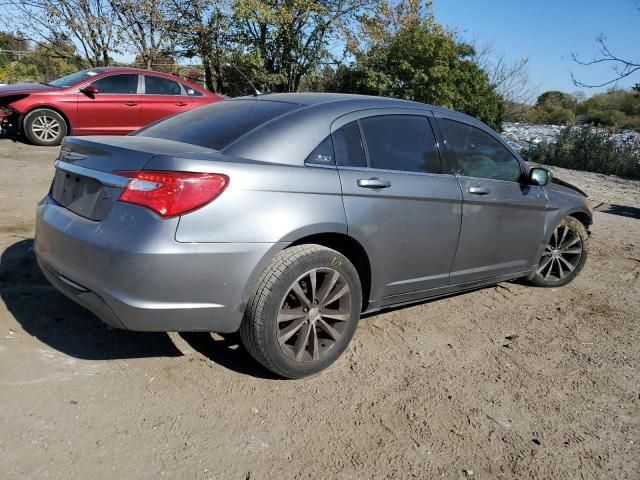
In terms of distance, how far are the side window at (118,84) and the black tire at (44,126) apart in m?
0.92

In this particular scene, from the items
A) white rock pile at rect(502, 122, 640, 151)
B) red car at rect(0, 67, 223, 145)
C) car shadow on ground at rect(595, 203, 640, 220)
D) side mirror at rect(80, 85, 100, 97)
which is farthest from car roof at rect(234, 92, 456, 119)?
white rock pile at rect(502, 122, 640, 151)

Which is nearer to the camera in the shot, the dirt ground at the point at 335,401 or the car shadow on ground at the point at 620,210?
the dirt ground at the point at 335,401

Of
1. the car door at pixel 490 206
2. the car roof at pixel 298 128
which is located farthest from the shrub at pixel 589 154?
the car roof at pixel 298 128

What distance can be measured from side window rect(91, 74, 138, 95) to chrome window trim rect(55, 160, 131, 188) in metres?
7.94

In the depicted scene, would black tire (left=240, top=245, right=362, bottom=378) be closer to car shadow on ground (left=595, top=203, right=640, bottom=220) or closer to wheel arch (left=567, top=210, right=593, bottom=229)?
wheel arch (left=567, top=210, right=593, bottom=229)

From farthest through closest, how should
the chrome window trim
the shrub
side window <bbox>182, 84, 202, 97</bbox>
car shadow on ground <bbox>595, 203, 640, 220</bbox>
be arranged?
the shrub → side window <bbox>182, 84, 202, 97</bbox> → car shadow on ground <bbox>595, 203, 640, 220</bbox> → the chrome window trim

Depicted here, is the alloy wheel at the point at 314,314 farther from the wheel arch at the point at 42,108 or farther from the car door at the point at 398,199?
the wheel arch at the point at 42,108

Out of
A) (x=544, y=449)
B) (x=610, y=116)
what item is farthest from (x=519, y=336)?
(x=610, y=116)

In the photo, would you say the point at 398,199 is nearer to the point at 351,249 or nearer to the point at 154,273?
the point at 351,249

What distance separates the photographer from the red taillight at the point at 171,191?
9.22 feet

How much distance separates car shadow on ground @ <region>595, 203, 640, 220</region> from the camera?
30.5 feet

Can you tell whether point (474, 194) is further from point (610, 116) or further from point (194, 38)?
point (610, 116)

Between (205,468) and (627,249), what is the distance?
20.7 feet

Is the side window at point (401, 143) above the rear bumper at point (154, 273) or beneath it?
above
